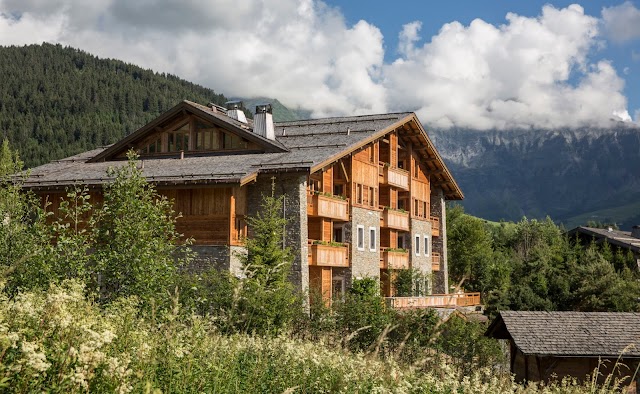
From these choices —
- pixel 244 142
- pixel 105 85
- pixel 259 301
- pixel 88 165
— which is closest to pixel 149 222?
pixel 259 301

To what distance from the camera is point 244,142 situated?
110ft

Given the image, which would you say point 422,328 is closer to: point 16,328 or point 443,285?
point 16,328

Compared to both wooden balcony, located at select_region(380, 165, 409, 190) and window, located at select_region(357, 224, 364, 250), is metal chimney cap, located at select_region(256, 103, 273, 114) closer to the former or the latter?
window, located at select_region(357, 224, 364, 250)

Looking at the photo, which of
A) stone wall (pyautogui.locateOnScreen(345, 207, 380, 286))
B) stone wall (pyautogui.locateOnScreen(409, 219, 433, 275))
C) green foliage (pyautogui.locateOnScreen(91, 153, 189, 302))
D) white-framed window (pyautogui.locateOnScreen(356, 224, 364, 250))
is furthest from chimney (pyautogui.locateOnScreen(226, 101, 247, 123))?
green foliage (pyautogui.locateOnScreen(91, 153, 189, 302))

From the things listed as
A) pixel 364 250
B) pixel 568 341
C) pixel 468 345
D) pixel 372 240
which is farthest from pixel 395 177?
pixel 568 341

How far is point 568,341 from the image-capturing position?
23312 millimetres

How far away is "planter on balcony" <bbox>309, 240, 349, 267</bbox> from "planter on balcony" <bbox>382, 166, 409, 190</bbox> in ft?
20.6

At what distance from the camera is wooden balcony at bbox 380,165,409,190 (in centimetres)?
3928

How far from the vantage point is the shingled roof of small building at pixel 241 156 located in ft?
94.7

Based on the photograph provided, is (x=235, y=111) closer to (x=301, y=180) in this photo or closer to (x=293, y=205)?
(x=301, y=180)

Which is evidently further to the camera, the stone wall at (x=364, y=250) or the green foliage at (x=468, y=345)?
the stone wall at (x=364, y=250)

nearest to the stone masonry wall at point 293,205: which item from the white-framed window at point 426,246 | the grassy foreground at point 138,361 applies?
the white-framed window at point 426,246

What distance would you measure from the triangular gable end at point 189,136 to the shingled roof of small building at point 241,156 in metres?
0.06

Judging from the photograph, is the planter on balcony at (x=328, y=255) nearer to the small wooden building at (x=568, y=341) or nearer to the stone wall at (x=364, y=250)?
the stone wall at (x=364, y=250)
